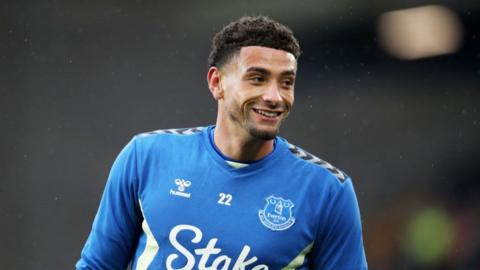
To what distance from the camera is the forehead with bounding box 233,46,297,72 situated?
1.97 metres

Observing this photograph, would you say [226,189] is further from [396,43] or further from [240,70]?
[396,43]

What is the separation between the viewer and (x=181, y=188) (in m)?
2.01

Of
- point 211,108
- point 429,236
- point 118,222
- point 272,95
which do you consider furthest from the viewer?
point 211,108

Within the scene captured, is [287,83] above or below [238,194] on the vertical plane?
above

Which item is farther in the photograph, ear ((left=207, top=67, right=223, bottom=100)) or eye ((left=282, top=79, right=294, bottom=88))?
ear ((left=207, top=67, right=223, bottom=100))

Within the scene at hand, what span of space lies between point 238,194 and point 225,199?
0.12ft

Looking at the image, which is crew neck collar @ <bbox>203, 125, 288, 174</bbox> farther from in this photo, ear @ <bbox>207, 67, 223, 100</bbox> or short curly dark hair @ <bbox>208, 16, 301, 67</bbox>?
short curly dark hair @ <bbox>208, 16, 301, 67</bbox>

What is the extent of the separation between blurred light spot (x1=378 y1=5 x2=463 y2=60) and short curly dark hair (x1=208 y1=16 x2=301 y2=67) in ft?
5.07

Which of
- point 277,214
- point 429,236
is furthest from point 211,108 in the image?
point 277,214

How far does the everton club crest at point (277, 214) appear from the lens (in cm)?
196

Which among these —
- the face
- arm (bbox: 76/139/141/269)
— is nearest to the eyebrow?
the face

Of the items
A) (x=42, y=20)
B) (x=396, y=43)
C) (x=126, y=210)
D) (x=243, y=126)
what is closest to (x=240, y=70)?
(x=243, y=126)

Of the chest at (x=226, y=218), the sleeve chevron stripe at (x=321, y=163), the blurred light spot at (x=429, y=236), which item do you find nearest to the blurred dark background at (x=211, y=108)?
the blurred light spot at (x=429, y=236)

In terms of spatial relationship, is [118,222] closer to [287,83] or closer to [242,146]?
[242,146]
